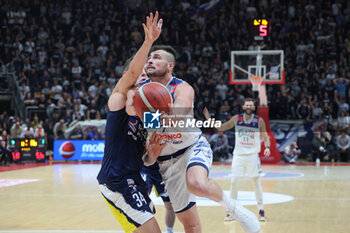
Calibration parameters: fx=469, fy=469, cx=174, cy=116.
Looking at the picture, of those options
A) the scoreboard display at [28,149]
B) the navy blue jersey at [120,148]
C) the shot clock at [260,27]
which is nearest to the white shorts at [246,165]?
the navy blue jersey at [120,148]

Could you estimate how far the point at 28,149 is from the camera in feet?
55.2

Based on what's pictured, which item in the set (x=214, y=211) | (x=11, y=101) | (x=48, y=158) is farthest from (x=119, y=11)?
(x=214, y=211)

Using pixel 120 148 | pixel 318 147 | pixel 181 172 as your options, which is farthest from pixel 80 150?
pixel 120 148

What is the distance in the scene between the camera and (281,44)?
67.6 ft

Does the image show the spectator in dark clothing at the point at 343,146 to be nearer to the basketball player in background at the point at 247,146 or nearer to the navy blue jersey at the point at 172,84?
the basketball player in background at the point at 247,146

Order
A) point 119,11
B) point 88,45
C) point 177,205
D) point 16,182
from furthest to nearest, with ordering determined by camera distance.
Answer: point 119,11 < point 88,45 < point 16,182 < point 177,205

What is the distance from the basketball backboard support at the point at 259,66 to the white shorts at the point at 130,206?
11272 mm

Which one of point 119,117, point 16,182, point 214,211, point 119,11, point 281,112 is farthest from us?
point 119,11

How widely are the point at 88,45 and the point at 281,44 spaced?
29.8 feet

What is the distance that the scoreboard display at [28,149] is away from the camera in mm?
16422

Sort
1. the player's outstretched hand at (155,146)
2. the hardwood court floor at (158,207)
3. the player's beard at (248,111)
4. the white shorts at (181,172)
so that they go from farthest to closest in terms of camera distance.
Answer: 1. the player's beard at (248,111)
2. the hardwood court floor at (158,207)
3. the white shorts at (181,172)
4. the player's outstretched hand at (155,146)

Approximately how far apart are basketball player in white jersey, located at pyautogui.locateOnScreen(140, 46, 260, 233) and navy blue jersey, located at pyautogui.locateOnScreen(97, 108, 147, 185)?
0.43 meters

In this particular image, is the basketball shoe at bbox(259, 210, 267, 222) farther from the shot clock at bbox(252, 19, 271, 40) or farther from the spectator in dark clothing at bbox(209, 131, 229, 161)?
the spectator in dark clothing at bbox(209, 131, 229, 161)

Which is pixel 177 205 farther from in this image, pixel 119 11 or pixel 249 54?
pixel 119 11
